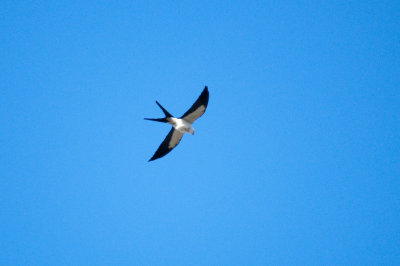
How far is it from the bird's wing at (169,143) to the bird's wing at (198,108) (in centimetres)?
100

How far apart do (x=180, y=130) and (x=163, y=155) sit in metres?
1.64

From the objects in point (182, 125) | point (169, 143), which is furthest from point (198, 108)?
point (169, 143)

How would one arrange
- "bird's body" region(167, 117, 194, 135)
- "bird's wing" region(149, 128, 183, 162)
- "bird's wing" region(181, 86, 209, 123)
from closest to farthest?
"bird's wing" region(181, 86, 209, 123), "bird's body" region(167, 117, 194, 135), "bird's wing" region(149, 128, 183, 162)

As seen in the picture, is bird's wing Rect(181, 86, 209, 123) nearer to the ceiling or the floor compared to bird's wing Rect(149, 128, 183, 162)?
nearer to the ceiling

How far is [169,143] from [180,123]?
1556 millimetres

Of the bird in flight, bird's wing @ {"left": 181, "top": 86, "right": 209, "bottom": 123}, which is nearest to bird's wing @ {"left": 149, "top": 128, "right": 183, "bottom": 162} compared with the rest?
the bird in flight

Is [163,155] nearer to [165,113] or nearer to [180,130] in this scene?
[180,130]

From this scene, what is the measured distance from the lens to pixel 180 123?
44.9 ft

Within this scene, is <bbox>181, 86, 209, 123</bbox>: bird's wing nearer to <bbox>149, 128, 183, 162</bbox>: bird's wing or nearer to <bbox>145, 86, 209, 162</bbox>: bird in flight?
<bbox>145, 86, 209, 162</bbox>: bird in flight

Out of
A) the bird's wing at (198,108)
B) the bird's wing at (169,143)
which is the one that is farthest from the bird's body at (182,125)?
the bird's wing at (169,143)

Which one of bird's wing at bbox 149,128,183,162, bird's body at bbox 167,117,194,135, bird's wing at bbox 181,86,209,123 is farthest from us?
bird's wing at bbox 149,128,183,162

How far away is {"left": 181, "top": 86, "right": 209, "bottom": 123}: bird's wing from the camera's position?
12867mm

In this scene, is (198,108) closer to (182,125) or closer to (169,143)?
(182,125)

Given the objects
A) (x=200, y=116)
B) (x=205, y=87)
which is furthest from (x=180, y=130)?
(x=205, y=87)
